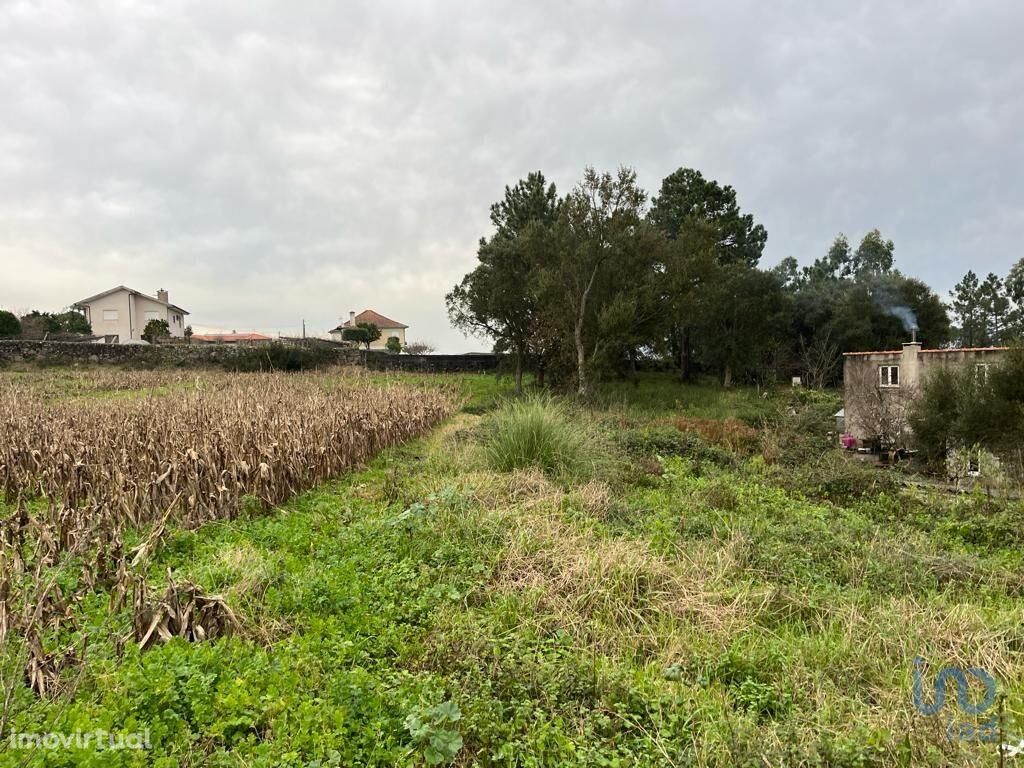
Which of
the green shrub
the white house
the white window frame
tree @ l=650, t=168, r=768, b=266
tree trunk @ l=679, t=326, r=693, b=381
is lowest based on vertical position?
the green shrub

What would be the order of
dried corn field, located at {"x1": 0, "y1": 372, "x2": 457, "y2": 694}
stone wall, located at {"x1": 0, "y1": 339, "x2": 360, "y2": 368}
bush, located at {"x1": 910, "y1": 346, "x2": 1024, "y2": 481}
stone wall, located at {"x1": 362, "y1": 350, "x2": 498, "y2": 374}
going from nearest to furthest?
dried corn field, located at {"x1": 0, "y1": 372, "x2": 457, "y2": 694}
bush, located at {"x1": 910, "y1": 346, "x2": 1024, "y2": 481}
stone wall, located at {"x1": 0, "y1": 339, "x2": 360, "y2": 368}
stone wall, located at {"x1": 362, "y1": 350, "x2": 498, "y2": 374}

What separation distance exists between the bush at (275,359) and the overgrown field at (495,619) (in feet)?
68.4

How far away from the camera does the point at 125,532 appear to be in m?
4.68

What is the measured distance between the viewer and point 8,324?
1241 inches

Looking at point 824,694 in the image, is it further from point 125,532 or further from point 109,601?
point 125,532

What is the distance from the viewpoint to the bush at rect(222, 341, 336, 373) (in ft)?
87.6

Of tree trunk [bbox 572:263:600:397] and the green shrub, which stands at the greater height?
tree trunk [bbox 572:263:600:397]

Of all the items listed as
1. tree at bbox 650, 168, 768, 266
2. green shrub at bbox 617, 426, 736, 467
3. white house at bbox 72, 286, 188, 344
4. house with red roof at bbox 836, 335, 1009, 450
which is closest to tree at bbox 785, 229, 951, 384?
tree at bbox 650, 168, 768, 266

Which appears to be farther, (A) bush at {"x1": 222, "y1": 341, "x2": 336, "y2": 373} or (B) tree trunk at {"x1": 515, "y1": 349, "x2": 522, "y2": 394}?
(A) bush at {"x1": 222, "y1": 341, "x2": 336, "y2": 373}

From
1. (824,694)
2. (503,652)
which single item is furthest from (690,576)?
(503,652)

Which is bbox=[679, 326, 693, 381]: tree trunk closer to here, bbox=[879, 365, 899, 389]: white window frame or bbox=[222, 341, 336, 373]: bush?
bbox=[879, 365, 899, 389]: white window frame

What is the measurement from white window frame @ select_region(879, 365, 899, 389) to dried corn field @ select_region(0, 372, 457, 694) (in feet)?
52.5

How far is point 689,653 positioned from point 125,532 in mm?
4859

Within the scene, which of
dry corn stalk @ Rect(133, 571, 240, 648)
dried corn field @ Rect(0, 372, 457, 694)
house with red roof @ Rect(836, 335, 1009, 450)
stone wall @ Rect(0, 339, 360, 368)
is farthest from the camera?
stone wall @ Rect(0, 339, 360, 368)
